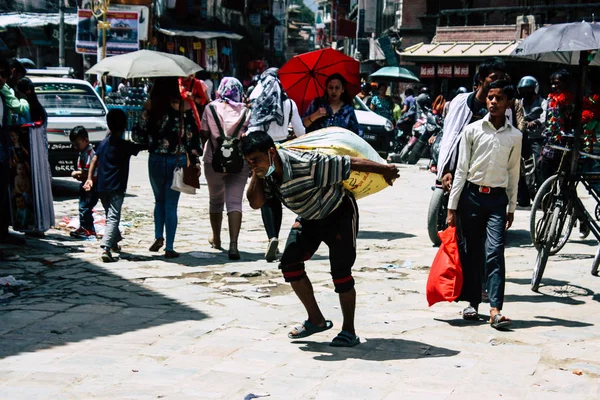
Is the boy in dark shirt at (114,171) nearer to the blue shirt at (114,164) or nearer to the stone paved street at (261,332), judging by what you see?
the blue shirt at (114,164)

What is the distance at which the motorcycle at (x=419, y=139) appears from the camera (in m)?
20.5

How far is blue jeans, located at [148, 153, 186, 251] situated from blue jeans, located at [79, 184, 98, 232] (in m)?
1.34

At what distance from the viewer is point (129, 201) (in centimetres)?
1353

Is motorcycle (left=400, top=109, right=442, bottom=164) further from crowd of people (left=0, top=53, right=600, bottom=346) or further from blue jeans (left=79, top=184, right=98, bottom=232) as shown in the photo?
blue jeans (left=79, top=184, right=98, bottom=232)

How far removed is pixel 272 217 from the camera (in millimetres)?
9180

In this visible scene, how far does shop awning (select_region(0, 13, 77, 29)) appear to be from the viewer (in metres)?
36.9

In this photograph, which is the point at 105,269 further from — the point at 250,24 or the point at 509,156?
the point at 250,24

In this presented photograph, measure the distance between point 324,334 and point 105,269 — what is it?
9.76 ft

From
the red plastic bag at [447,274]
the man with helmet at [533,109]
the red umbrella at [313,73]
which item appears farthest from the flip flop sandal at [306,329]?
the man with helmet at [533,109]

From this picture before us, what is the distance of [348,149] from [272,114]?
12.0ft

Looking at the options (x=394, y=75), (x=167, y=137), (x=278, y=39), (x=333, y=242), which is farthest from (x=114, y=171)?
(x=278, y=39)

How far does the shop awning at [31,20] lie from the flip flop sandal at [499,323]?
3269 centimetres

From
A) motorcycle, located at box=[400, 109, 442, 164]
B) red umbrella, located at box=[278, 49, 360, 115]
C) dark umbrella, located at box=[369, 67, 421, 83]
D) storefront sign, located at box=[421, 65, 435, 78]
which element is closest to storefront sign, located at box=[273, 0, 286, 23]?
storefront sign, located at box=[421, 65, 435, 78]

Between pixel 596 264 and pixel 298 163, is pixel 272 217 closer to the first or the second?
pixel 596 264
